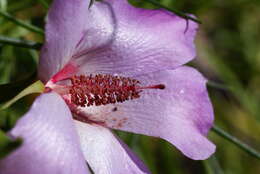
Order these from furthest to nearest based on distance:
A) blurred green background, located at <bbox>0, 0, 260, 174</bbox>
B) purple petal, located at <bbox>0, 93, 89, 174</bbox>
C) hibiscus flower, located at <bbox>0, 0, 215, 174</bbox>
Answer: blurred green background, located at <bbox>0, 0, 260, 174</bbox> → hibiscus flower, located at <bbox>0, 0, 215, 174</bbox> → purple petal, located at <bbox>0, 93, 89, 174</bbox>

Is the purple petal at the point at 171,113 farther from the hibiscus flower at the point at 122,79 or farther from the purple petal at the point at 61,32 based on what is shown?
the purple petal at the point at 61,32

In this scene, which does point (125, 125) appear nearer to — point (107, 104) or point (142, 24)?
point (107, 104)

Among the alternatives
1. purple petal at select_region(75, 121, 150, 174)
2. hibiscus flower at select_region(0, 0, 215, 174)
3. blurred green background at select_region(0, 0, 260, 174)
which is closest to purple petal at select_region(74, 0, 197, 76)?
hibiscus flower at select_region(0, 0, 215, 174)

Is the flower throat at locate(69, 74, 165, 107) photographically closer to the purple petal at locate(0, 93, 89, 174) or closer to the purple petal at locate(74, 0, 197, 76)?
the purple petal at locate(74, 0, 197, 76)

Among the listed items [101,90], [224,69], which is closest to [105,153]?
[101,90]

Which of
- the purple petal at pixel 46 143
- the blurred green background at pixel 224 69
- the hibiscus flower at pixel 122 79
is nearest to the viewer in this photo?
the purple petal at pixel 46 143

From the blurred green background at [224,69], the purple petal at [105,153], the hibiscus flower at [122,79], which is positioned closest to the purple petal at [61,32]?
the hibiscus flower at [122,79]

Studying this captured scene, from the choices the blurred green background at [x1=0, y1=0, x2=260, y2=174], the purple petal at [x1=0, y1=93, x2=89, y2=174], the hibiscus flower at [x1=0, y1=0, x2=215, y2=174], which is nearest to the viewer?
the purple petal at [x1=0, y1=93, x2=89, y2=174]

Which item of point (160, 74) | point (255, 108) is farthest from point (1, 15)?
point (255, 108)
